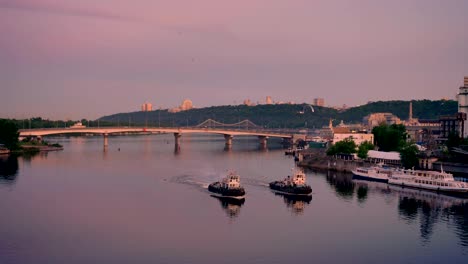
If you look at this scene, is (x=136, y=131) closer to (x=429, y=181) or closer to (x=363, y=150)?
(x=363, y=150)

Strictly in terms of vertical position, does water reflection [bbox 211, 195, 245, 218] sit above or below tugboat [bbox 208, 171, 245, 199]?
below

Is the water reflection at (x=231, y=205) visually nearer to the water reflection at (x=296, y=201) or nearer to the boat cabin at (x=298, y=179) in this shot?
the water reflection at (x=296, y=201)

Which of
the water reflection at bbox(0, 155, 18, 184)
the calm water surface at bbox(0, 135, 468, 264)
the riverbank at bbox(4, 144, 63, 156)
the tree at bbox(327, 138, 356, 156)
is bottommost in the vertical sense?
the calm water surface at bbox(0, 135, 468, 264)

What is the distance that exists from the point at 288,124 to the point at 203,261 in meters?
148

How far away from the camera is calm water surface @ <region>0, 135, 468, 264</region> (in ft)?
76.3

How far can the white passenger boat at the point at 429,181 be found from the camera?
37906 mm

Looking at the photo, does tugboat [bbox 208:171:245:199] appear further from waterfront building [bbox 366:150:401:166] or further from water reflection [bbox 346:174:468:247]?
waterfront building [bbox 366:150:401:166]

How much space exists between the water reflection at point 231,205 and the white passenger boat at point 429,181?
504 inches

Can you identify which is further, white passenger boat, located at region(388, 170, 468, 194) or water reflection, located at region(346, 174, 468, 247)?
white passenger boat, located at region(388, 170, 468, 194)

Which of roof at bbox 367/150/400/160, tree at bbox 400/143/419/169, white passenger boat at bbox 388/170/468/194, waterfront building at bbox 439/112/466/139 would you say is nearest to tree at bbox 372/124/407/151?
roof at bbox 367/150/400/160

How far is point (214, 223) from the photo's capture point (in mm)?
28609

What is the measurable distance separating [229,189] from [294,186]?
4.23 metres

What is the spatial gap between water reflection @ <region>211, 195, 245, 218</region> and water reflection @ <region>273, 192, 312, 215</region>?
2.73 metres

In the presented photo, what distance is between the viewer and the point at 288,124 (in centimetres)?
16875
